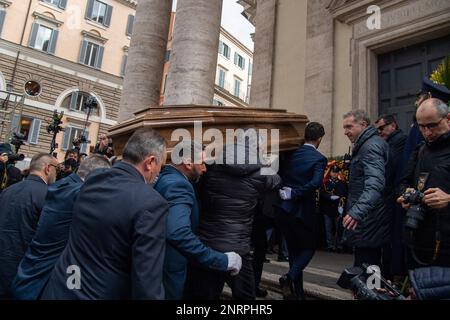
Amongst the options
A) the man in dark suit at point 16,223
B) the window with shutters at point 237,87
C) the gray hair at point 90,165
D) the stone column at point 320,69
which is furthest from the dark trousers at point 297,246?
the window with shutters at point 237,87

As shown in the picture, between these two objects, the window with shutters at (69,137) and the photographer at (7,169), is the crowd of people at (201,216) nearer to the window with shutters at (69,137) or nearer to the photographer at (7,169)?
the photographer at (7,169)

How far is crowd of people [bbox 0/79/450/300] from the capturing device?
67.0 inches

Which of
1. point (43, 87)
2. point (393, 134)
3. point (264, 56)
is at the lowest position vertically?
point (393, 134)

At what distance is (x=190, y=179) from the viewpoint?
2.47 metres

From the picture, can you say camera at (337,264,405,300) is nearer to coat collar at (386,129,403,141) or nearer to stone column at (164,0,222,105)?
coat collar at (386,129,403,141)

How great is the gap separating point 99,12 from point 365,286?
104 ft

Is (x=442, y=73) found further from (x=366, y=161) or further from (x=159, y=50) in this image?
(x=159, y=50)

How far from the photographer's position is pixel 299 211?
11.5 ft

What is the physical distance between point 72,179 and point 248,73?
45447mm

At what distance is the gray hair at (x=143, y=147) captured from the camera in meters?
2.00

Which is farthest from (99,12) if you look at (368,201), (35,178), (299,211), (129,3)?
(368,201)

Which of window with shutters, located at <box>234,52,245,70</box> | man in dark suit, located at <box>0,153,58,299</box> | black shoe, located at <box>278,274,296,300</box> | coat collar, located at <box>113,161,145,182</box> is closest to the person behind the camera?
coat collar, located at <box>113,161,145,182</box>

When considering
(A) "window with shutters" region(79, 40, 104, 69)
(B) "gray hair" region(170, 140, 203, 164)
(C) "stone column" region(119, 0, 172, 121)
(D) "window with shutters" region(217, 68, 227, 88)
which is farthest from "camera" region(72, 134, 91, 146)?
(D) "window with shutters" region(217, 68, 227, 88)

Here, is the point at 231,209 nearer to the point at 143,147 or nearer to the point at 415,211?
the point at 143,147
